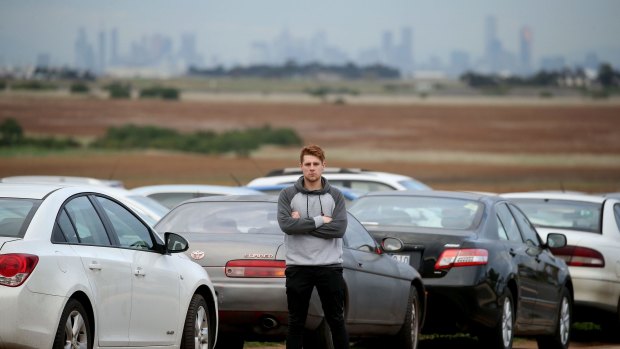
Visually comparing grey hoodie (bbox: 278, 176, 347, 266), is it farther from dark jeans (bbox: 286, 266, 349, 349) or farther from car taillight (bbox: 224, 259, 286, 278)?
car taillight (bbox: 224, 259, 286, 278)

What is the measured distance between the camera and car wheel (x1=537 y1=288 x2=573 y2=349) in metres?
14.1

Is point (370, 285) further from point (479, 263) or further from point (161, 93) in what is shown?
point (161, 93)

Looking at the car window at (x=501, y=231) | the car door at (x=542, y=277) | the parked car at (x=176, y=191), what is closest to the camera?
the car window at (x=501, y=231)

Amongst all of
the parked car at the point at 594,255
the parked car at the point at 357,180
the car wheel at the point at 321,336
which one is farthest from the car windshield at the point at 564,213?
the car wheel at the point at 321,336

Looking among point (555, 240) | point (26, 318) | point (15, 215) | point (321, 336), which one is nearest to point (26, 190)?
point (15, 215)

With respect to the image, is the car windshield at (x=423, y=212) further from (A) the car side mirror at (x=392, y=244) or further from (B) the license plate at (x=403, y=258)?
(A) the car side mirror at (x=392, y=244)

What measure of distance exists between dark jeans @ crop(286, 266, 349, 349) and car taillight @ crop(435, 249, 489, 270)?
→ 103 inches

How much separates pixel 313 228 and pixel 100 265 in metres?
1.66

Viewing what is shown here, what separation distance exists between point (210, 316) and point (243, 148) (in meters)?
75.2

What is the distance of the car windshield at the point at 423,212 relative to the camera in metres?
12.7

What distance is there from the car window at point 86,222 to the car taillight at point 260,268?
68.5 inches

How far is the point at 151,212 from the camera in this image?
53.9ft

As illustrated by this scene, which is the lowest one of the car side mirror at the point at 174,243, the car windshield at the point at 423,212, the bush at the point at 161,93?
the bush at the point at 161,93

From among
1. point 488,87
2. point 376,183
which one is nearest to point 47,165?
point 376,183
